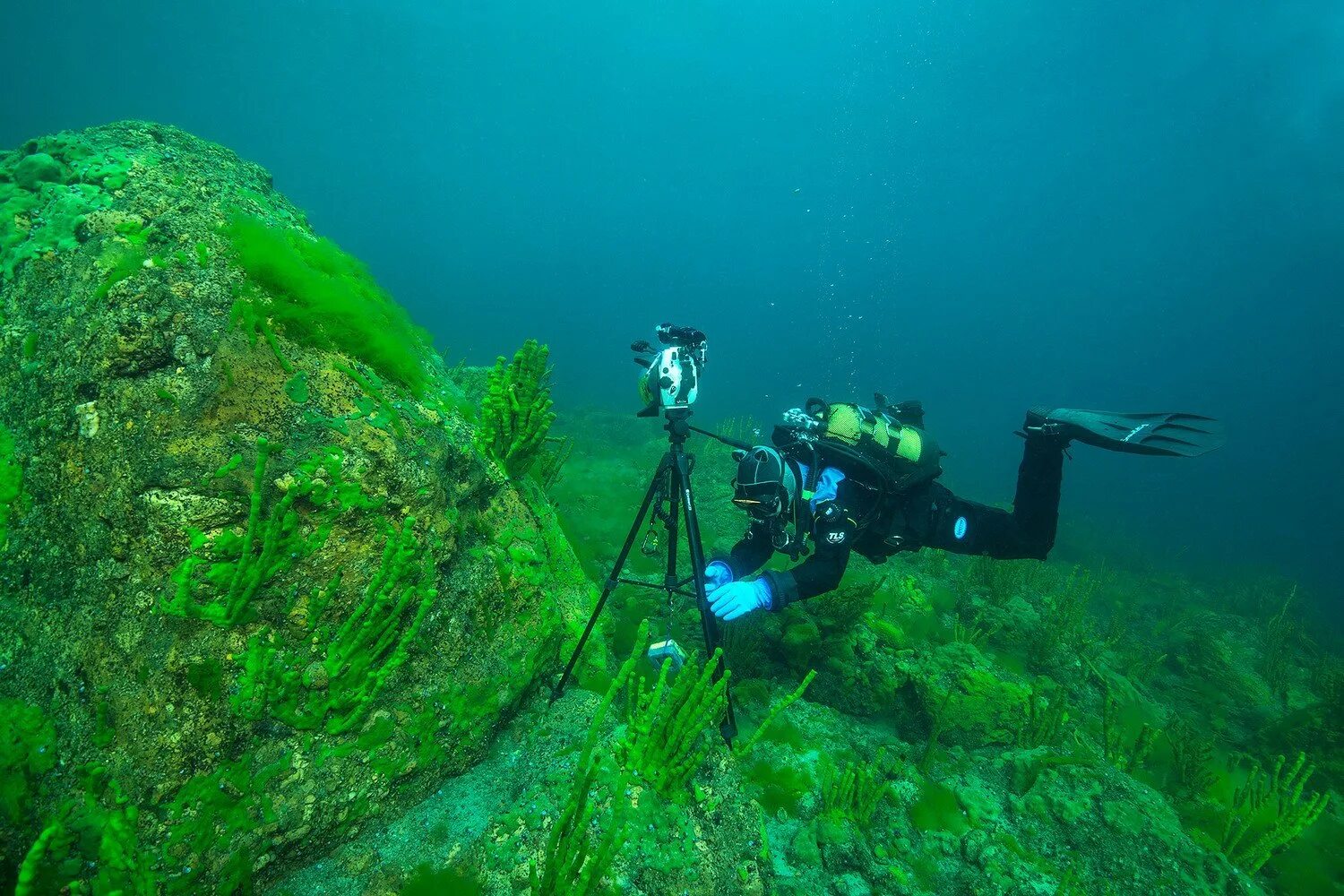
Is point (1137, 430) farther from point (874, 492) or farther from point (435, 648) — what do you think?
point (435, 648)

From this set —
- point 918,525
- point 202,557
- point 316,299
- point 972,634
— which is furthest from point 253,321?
point 972,634

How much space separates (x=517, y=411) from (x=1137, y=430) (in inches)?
200

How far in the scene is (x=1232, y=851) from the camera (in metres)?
3.82

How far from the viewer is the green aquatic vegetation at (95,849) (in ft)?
4.95

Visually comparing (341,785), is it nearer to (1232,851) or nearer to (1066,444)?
(1066,444)

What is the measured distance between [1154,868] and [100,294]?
6366mm

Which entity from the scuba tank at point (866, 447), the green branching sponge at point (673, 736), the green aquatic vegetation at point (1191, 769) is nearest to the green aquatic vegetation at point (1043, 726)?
the green aquatic vegetation at point (1191, 769)

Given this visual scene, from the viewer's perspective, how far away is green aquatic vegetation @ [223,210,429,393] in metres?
2.53

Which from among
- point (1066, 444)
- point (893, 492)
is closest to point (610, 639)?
point (893, 492)

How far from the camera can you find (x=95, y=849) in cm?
164

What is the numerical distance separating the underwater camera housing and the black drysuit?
54.7 inches

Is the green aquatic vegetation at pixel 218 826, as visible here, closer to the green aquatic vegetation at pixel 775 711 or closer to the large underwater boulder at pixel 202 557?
the large underwater boulder at pixel 202 557

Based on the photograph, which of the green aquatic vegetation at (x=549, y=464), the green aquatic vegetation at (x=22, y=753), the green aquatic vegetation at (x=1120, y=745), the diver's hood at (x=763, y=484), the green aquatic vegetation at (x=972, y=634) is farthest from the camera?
the green aquatic vegetation at (x=972, y=634)

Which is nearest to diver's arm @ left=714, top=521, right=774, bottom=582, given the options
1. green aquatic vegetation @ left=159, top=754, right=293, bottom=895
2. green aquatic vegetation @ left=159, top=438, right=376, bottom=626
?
green aquatic vegetation @ left=159, top=438, right=376, bottom=626
